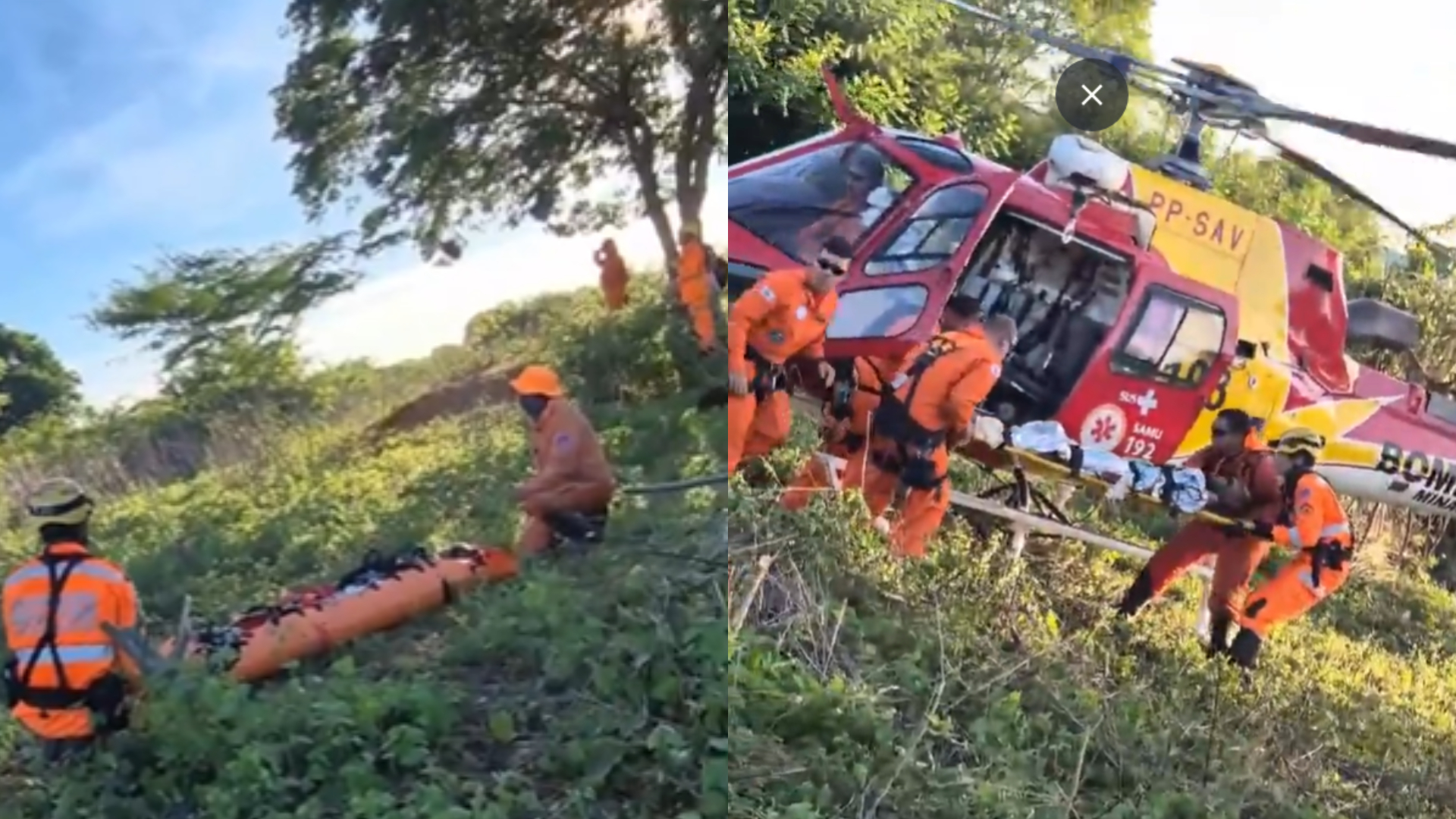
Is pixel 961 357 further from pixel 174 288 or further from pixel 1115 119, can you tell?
pixel 174 288

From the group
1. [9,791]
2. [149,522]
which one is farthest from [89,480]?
[9,791]

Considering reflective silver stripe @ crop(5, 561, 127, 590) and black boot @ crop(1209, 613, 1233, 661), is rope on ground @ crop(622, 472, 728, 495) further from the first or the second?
black boot @ crop(1209, 613, 1233, 661)

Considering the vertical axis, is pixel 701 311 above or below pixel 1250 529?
above

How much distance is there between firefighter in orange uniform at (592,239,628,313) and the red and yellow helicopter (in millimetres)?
500

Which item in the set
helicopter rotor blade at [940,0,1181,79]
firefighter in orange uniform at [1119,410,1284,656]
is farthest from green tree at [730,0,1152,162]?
firefighter in orange uniform at [1119,410,1284,656]

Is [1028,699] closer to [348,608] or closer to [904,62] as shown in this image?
[904,62]

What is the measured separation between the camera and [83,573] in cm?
161

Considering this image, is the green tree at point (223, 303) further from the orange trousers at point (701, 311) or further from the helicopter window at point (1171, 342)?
the helicopter window at point (1171, 342)

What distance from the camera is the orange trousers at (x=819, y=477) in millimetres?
2270

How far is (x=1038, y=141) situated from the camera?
263cm

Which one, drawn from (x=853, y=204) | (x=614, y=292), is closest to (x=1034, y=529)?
(x=853, y=204)

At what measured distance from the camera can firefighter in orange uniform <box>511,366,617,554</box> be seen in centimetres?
163

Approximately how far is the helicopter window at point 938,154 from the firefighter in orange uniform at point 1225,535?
0.77m

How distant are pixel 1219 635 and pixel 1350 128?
3.37 feet
